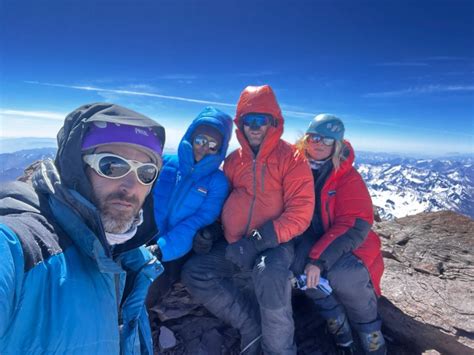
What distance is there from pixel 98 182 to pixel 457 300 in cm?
654

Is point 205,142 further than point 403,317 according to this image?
Yes

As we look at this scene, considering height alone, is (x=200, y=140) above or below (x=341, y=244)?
above

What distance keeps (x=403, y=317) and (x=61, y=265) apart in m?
5.59

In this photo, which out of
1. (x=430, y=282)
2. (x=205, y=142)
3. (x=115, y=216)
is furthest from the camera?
(x=430, y=282)

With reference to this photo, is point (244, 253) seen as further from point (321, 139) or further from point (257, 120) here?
point (321, 139)

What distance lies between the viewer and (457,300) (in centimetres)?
530

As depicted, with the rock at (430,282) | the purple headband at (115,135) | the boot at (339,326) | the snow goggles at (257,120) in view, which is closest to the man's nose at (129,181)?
the purple headband at (115,135)

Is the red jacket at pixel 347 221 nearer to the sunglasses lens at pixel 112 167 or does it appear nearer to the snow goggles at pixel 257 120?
the snow goggles at pixel 257 120

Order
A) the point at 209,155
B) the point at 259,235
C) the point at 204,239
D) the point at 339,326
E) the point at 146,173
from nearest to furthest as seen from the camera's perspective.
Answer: the point at 146,173
the point at 259,235
the point at 339,326
the point at 204,239
the point at 209,155

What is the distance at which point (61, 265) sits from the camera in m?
1.65

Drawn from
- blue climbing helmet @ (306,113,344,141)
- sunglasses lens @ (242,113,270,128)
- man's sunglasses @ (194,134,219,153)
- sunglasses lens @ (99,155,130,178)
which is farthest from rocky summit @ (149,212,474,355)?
sunglasses lens @ (99,155,130,178)

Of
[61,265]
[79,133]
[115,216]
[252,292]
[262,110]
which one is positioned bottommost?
[252,292]

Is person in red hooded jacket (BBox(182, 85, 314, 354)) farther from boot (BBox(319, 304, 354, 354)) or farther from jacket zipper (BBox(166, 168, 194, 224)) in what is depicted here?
boot (BBox(319, 304, 354, 354))

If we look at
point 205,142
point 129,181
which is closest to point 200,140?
point 205,142
